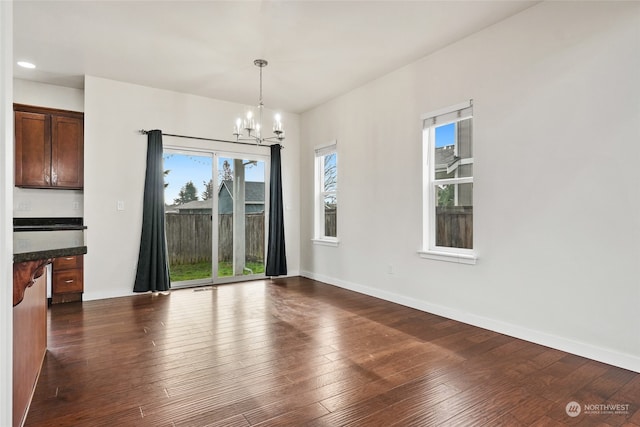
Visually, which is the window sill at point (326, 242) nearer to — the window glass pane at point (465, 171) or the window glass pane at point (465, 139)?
the window glass pane at point (465, 171)

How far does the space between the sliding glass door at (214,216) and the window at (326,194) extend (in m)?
0.93

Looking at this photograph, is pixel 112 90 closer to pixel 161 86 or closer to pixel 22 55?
pixel 161 86

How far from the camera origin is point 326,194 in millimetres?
5727

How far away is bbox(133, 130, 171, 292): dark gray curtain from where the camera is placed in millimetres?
4730

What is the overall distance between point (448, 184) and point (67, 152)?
192 inches

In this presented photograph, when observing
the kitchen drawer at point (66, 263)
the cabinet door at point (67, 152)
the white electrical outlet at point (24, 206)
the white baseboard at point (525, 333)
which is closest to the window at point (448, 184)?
the white baseboard at point (525, 333)

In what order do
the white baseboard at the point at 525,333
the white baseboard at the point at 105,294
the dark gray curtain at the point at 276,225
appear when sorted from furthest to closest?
the dark gray curtain at the point at 276,225 < the white baseboard at the point at 105,294 < the white baseboard at the point at 525,333

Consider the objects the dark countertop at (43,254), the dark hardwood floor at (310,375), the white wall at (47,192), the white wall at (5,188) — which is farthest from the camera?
the white wall at (47,192)

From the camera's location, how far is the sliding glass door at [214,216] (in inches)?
205

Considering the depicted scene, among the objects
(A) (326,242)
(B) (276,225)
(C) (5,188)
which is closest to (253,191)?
(B) (276,225)

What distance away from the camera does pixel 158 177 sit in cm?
486

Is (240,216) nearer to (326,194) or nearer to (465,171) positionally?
(326,194)

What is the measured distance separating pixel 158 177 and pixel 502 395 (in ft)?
15.2

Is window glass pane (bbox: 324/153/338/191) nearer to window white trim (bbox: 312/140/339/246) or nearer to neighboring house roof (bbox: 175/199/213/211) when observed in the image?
window white trim (bbox: 312/140/339/246)
